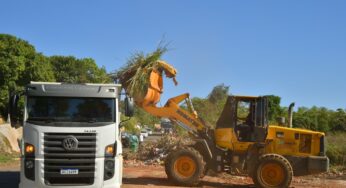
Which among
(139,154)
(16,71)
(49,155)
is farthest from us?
(16,71)

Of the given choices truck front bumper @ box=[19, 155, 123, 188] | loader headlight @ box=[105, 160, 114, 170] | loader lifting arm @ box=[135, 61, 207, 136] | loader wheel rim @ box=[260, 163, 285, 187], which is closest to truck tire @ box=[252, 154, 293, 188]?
loader wheel rim @ box=[260, 163, 285, 187]

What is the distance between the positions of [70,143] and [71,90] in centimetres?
136

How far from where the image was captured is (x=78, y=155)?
1081 centimetres

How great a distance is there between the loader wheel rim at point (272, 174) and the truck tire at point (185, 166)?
1980 millimetres

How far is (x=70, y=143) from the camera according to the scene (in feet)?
35.2

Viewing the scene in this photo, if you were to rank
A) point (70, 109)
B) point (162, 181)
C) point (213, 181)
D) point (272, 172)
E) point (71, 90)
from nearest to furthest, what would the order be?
1. point (70, 109)
2. point (71, 90)
3. point (272, 172)
4. point (162, 181)
5. point (213, 181)

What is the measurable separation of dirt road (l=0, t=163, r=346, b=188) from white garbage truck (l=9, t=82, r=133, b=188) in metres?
4.31

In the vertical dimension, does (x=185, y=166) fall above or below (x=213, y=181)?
above

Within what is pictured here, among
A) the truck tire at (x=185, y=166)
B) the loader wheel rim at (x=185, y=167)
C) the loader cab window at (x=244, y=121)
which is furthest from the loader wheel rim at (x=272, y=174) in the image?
the loader wheel rim at (x=185, y=167)

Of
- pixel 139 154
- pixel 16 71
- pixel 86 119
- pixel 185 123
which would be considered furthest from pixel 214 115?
pixel 16 71

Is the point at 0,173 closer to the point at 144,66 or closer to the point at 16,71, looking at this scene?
the point at 144,66

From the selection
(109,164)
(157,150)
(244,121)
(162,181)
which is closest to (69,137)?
(109,164)

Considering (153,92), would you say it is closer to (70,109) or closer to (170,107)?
(170,107)

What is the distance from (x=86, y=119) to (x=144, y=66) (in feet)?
22.7
